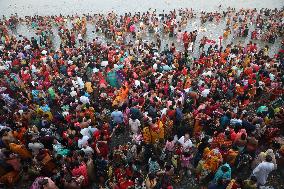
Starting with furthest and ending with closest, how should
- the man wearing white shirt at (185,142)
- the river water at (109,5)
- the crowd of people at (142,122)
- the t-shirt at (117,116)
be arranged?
the river water at (109,5) < the t-shirt at (117,116) < the man wearing white shirt at (185,142) < the crowd of people at (142,122)

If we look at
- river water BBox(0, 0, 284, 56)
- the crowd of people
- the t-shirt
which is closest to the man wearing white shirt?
the crowd of people

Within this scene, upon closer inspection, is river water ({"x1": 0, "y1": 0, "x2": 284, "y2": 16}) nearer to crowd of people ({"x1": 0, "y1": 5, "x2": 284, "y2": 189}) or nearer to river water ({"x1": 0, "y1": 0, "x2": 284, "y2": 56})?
river water ({"x1": 0, "y1": 0, "x2": 284, "y2": 56})

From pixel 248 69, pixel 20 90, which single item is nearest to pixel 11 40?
pixel 20 90

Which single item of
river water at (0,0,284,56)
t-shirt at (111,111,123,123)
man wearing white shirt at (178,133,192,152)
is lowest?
man wearing white shirt at (178,133,192,152)

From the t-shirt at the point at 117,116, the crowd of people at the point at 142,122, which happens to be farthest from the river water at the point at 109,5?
the t-shirt at the point at 117,116

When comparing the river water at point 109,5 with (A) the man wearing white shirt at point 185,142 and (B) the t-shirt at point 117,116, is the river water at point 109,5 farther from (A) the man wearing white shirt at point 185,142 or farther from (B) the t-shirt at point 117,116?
(A) the man wearing white shirt at point 185,142

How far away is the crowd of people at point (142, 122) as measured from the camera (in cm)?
802

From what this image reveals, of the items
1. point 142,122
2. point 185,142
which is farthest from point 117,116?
point 185,142

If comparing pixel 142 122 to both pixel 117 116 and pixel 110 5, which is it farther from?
pixel 110 5

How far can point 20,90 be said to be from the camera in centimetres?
1258

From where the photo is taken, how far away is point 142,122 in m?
9.79

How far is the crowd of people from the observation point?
316 inches

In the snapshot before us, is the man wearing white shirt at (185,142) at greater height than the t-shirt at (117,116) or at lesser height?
lesser

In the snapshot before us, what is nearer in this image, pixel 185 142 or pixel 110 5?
pixel 185 142
